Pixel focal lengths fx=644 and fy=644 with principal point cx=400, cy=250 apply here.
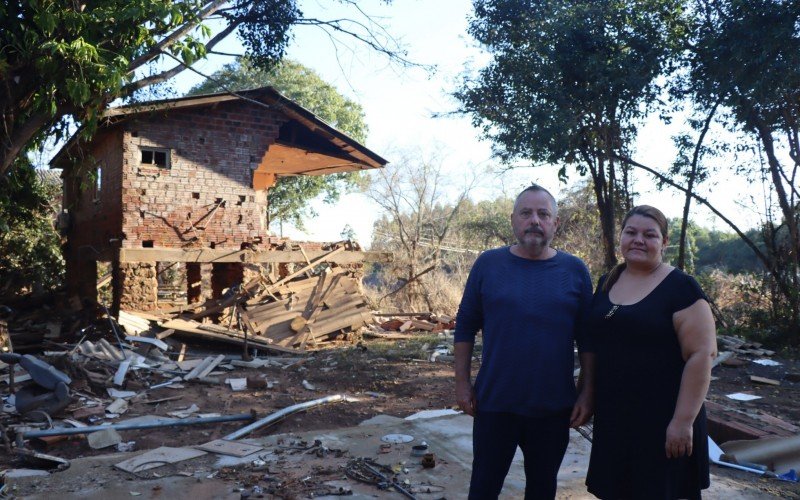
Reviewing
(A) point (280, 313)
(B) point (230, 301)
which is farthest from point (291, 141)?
(B) point (230, 301)

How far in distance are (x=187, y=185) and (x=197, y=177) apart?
1.02ft

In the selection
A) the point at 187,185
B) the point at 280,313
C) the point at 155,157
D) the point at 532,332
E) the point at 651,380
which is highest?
the point at 155,157

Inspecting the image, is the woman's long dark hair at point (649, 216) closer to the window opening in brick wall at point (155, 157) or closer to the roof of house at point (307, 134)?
the roof of house at point (307, 134)

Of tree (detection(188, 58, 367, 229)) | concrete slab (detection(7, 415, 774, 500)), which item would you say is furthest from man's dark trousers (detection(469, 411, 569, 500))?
tree (detection(188, 58, 367, 229))

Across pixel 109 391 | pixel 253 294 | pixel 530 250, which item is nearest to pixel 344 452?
pixel 530 250

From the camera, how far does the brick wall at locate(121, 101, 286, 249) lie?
14977mm

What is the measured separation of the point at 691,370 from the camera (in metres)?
2.62

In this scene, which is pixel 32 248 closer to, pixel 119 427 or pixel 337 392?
pixel 337 392

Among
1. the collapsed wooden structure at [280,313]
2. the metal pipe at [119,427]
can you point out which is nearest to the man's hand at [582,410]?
the metal pipe at [119,427]

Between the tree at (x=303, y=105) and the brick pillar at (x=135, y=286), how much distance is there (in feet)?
45.3

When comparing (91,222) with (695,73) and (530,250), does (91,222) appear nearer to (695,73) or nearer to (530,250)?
(695,73)

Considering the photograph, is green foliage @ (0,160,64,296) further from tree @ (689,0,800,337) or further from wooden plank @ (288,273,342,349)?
tree @ (689,0,800,337)

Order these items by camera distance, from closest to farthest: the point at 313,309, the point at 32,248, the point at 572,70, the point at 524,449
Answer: the point at 524,449, the point at 572,70, the point at 313,309, the point at 32,248

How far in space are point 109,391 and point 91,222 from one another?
1004 centimetres
